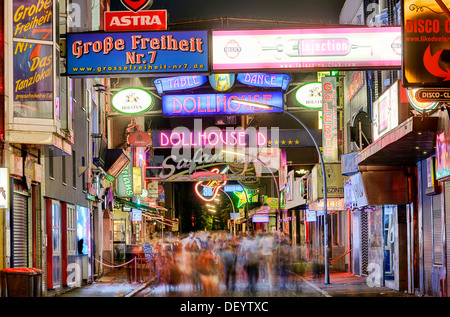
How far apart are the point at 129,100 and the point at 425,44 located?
70.8 ft

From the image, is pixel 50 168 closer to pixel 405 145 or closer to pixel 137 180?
pixel 405 145

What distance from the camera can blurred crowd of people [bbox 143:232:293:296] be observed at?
84.1 ft

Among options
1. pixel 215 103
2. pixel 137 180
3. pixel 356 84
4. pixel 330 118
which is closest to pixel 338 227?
pixel 330 118

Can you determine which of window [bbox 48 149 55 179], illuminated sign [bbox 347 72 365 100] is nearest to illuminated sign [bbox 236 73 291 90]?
illuminated sign [bbox 347 72 365 100]

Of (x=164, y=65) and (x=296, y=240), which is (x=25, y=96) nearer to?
(x=164, y=65)

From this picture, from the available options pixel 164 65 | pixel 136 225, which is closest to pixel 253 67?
pixel 164 65

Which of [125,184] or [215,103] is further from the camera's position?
[125,184]

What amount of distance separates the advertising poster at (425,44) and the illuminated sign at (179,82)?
2018 cm

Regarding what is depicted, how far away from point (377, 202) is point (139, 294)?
329 inches

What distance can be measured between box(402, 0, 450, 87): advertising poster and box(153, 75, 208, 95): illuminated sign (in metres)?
20.2

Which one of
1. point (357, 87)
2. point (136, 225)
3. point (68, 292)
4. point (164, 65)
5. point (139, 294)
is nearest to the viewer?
point (164, 65)

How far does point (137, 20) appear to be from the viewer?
58.6 ft

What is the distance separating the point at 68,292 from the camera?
→ 25.0 m
